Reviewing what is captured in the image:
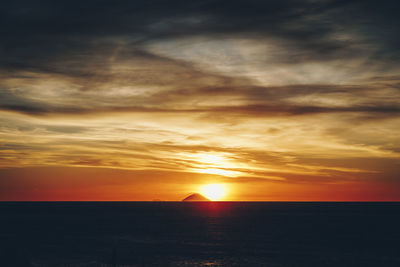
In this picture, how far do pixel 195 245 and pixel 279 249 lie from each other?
14956 mm

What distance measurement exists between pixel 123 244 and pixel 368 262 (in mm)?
40642

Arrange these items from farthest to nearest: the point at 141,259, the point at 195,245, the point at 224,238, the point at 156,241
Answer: the point at 224,238, the point at 156,241, the point at 195,245, the point at 141,259

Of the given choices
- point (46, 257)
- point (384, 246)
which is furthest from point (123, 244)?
Result: point (384, 246)

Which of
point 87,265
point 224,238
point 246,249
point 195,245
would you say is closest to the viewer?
point 87,265

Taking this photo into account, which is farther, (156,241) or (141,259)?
(156,241)

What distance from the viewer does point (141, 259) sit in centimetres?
5188

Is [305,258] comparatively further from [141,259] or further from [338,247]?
[141,259]

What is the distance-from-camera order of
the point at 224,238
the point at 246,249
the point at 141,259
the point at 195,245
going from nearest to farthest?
the point at 141,259
the point at 246,249
the point at 195,245
the point at 224,238

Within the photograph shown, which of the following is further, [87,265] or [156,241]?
[156,241]

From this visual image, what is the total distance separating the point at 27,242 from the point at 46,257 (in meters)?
18.6

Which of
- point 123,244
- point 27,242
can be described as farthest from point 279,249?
point 27,242

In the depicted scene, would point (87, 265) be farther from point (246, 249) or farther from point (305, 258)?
point (305, 258)

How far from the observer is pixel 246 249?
62.0 meters

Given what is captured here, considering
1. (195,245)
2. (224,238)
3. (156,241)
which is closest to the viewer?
(195,245)
